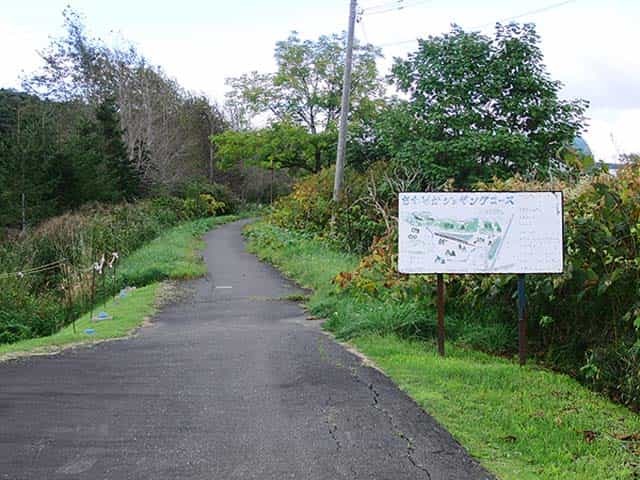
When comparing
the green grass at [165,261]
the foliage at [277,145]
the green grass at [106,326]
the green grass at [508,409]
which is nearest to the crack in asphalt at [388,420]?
the green grass at [508,409]

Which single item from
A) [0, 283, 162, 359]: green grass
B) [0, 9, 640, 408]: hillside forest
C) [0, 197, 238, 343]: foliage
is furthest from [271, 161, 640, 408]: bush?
[0, 197, 238, 343]: foliage

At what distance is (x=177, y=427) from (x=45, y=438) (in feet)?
3.09

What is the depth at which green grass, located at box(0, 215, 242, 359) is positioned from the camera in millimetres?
10977

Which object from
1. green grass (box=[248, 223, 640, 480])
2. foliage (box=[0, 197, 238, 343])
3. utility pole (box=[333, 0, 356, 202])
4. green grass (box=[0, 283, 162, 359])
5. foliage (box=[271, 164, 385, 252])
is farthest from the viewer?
utility pole (box=[333, 0, 356, 202])

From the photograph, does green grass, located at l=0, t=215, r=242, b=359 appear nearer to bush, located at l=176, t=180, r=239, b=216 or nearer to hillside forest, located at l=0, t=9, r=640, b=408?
hillside forest, located at l=0, t=9, r=640, b=408

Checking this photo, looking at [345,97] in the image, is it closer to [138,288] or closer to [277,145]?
[138,288]

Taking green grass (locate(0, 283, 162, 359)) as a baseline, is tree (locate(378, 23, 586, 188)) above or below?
above

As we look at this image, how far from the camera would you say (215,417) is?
6.43 meters

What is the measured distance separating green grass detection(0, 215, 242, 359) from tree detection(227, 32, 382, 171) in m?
11.0

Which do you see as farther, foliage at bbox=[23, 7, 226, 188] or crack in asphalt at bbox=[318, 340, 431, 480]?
foliage at bbox=[23, 7, 226, 188]

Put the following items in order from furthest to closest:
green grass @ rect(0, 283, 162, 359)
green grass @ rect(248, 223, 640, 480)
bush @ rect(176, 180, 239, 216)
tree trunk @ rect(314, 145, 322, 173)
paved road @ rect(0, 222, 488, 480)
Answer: bush @ rect(176, 180, 239, 216), tree trunk @ rect(314, 145, 322, 173), green grass @ rect(0, 283, 162, 359), green grass @ rect(248, 223, 640, 480), paved road @ rect(0, 222, 488, 480)

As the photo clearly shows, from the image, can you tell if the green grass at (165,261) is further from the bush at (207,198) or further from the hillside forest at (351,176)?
the bush at (207,198)

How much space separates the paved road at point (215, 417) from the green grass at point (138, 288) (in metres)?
0.93

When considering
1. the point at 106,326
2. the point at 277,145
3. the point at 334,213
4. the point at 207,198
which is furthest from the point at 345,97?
the point at 207,198
